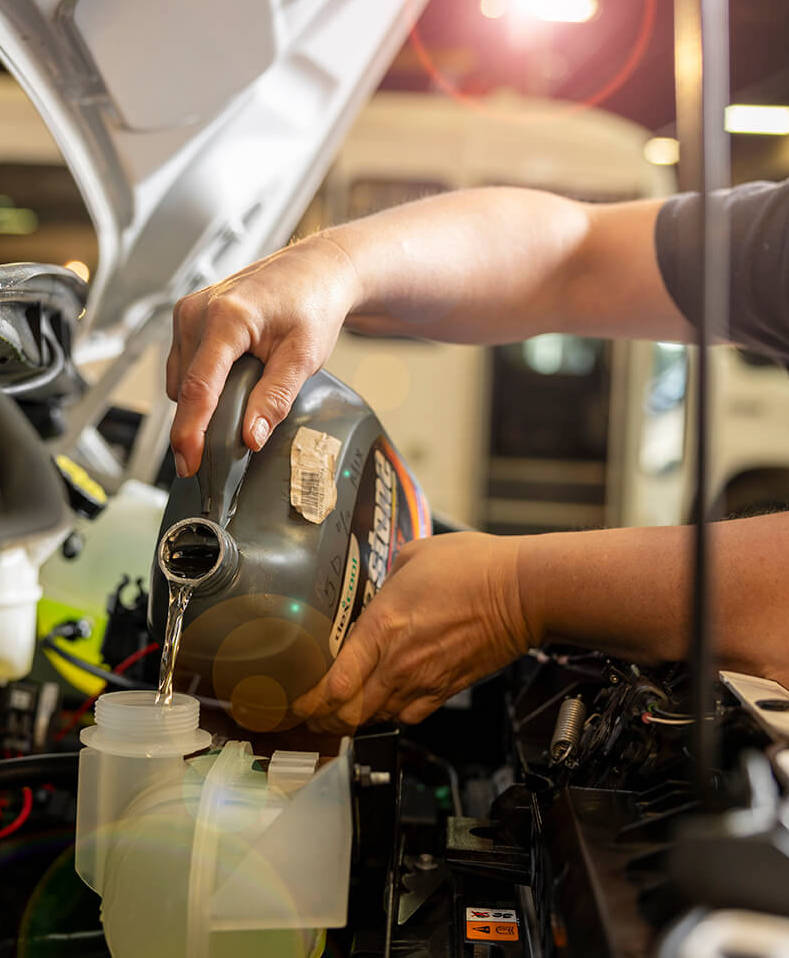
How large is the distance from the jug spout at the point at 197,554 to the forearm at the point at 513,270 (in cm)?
33

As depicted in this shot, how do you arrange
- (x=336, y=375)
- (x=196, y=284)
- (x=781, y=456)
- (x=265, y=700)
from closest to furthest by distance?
(x=265, y=700) → (x=336, y=375) → (x=196, y=284) → (x=781, y=456)

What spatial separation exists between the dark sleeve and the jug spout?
584 millimetres

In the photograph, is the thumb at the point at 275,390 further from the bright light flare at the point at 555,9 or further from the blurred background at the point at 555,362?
the bright light flare at the point at 555,9

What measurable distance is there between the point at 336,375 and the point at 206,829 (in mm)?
436

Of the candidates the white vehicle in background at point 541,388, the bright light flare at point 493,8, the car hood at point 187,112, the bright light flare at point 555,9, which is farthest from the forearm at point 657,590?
the bright light flare at point 493,8

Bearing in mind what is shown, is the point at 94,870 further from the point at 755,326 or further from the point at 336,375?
the point at 755,326

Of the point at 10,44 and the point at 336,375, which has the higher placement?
the point at 10,44

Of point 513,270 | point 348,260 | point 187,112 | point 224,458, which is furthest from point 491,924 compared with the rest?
point 187,112

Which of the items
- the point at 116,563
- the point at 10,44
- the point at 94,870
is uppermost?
the point at 10,44

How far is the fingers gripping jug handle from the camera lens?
67cm

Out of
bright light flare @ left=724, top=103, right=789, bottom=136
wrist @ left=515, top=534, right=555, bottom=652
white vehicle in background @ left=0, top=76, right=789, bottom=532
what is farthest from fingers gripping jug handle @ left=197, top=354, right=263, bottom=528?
bright light flare @ left=724, top=103, right=789, bottom=136

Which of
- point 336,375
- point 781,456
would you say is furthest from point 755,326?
point 781,456

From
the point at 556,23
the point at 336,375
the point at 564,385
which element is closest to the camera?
the point at 336,375

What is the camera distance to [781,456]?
139 inches
